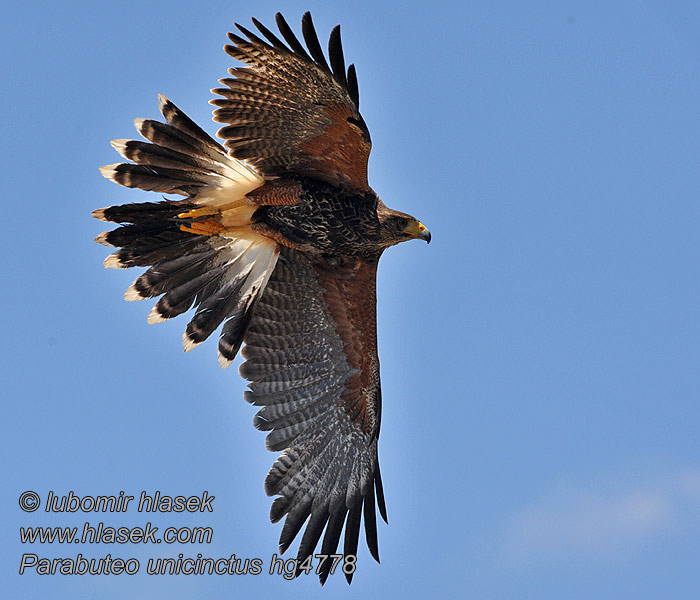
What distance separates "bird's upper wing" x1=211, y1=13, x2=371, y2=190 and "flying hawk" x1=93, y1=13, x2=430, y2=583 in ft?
0.04

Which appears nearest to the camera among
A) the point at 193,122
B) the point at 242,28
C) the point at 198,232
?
the point at 242,28

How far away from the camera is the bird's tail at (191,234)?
9.79 meters

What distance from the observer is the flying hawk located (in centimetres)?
948

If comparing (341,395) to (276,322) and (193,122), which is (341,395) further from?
(193,122)

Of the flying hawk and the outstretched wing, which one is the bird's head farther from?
the outstretched wing

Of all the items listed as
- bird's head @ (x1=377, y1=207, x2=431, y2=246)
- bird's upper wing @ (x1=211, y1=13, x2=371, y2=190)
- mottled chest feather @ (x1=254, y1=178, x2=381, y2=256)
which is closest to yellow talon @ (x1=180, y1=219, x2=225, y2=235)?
mottled chest feather @ (x1=254, y1=178, x2=381, y2=256)

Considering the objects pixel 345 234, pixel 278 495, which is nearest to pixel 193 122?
pixel 345 234

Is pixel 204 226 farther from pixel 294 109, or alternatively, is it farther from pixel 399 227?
pixel 399 227

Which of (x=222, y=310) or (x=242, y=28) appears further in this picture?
(x=222, y=310)

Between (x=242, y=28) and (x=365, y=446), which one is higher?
(x=242, y=28)

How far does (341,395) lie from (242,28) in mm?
4528

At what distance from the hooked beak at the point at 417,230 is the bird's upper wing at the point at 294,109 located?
661 millimetres

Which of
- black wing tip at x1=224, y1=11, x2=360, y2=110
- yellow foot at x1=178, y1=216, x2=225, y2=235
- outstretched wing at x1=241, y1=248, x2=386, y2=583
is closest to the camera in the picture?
black wing tip at x1=224, y1=11, x2=360, y2=110

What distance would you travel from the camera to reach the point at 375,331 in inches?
456
